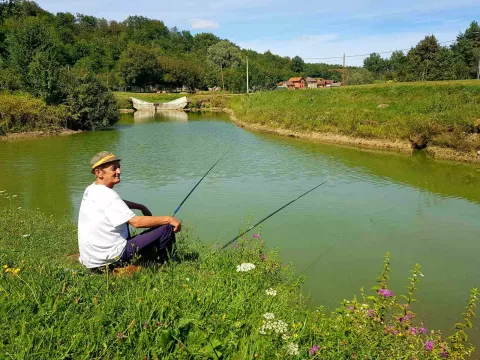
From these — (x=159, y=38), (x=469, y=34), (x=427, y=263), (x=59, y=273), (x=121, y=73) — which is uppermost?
(x=159, y=38)

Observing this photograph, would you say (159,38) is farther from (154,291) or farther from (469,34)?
(154,291)

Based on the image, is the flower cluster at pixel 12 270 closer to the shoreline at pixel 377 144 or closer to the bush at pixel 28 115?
the shoreline at pixel 377 144

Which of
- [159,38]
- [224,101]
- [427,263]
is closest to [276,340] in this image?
[427,263]

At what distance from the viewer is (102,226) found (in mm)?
3924

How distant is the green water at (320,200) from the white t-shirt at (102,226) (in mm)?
2668

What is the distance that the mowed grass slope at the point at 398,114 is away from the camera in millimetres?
16984

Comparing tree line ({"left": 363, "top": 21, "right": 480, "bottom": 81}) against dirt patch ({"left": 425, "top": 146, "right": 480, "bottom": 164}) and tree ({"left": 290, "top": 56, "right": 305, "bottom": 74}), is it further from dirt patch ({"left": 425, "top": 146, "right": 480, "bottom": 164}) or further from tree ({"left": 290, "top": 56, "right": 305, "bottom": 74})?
tree ({"left": 290, "top": 56, "right": 305, "bottom": 74})

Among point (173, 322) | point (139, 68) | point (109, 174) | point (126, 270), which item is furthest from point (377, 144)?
point (139, 68)

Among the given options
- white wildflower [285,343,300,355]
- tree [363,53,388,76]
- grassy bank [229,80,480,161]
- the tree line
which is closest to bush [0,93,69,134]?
grassy bank [229,80,480,161]

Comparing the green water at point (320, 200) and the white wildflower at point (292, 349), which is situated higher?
the white wildflower at point (292, 349)

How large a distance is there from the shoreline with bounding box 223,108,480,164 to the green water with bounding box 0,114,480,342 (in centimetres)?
74

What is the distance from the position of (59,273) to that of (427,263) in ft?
18.1

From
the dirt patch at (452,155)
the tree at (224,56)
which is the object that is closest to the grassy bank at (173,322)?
the dirt patch at (452,155)

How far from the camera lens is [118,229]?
3.98 metres
